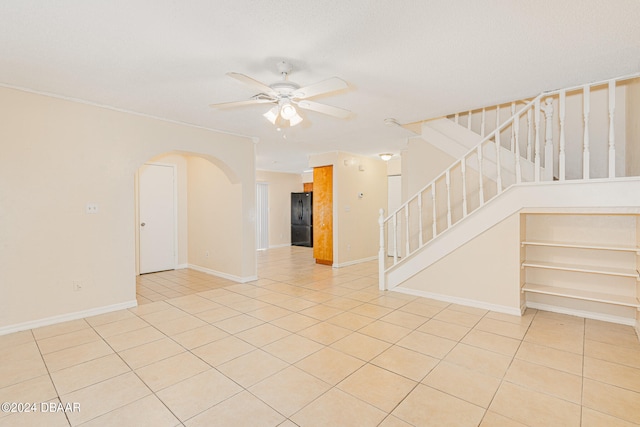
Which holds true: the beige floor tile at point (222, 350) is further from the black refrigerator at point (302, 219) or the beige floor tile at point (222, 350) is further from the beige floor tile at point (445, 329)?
the black refrigerator at point (302, 219)

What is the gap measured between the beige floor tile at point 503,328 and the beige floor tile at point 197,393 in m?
2.59

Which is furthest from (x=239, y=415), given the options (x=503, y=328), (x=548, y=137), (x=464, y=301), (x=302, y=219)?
(x=302, y=219)

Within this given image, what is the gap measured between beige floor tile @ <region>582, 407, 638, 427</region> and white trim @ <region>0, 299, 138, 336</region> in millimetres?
4631

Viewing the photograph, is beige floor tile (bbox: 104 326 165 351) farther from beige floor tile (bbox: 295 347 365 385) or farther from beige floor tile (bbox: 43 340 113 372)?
beige floor tile (bbox: 295 347 365 385)

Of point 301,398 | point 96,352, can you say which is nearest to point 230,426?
point 301,398

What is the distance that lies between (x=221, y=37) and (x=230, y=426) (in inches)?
105

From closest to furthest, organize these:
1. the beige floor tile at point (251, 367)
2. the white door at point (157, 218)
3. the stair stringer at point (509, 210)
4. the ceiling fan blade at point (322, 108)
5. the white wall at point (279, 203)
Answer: the beige floor tile at point (251, 367) < the ceiling fan blade at point (322, 108) < the stair stringer at point (509, 210) < the white door at point (157, 218) < the white wall at point (279, 203)

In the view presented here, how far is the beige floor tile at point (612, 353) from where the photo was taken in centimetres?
248

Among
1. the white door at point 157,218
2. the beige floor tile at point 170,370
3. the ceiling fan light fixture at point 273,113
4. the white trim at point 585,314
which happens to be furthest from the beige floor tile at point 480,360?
the white door at point 157,218

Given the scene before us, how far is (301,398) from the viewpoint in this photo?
2045 mm

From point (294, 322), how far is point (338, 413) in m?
1.56

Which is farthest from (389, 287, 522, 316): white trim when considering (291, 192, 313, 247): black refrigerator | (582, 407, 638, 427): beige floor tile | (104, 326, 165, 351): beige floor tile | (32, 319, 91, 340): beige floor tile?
(291, 192, 313, 247): black refrigerator

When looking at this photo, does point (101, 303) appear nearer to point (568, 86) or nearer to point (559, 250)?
point (559, 250)

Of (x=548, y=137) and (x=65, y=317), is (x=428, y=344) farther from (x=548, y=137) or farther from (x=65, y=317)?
(x=65, y=317)
